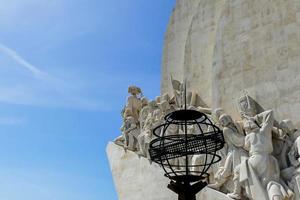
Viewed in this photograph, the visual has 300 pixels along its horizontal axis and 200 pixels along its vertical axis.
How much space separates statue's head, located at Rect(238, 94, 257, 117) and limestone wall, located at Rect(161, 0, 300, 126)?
25cm

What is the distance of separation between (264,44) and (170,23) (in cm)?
342

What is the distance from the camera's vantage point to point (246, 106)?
7195 mm

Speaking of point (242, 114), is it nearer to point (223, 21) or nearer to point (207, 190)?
point (207, 190)

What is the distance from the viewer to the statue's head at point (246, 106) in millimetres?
7117

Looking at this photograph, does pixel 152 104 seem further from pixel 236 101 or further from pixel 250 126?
pixel 250 126

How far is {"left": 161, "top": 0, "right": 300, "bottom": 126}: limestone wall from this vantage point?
7.27m

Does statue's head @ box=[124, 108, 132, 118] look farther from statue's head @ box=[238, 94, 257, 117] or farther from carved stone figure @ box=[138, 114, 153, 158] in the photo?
statue's head @ box=[238, 94, 257, 117]

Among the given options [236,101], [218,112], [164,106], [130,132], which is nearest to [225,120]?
[218,112]

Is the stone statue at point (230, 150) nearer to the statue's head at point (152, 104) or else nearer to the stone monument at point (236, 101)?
the stone monument at point (236, 101)

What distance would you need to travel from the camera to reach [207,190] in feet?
22.6

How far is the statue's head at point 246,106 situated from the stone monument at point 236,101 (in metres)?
0.02

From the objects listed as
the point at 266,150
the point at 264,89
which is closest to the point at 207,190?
the point at 266,150

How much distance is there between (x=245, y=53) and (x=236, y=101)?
0.90 meters

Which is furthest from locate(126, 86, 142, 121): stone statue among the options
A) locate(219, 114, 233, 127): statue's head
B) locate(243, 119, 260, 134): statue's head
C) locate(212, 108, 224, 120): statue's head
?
locate(243, 119, 260, 134): statue's head
